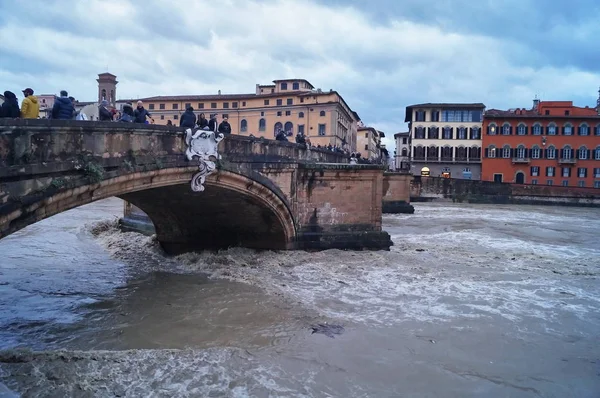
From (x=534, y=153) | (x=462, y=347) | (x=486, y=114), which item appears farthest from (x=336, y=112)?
(x=462, y=347)

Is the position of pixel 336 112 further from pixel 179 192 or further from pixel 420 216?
pixel 179 192

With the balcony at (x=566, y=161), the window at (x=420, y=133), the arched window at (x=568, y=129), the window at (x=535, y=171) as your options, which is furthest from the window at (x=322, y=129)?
the arched window at (x=568, y=129)

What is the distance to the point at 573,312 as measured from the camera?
902cm

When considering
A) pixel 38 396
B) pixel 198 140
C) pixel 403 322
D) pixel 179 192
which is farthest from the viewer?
pixel 179 192

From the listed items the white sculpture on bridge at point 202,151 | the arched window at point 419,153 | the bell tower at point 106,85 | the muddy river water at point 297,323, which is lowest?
the muddy river water at point 297,323

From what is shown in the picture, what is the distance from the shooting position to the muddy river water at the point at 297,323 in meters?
6.11

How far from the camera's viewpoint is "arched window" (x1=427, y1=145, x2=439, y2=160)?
48.7 metres

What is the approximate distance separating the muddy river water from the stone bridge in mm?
745

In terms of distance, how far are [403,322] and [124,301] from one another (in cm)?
521

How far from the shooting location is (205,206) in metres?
12.7

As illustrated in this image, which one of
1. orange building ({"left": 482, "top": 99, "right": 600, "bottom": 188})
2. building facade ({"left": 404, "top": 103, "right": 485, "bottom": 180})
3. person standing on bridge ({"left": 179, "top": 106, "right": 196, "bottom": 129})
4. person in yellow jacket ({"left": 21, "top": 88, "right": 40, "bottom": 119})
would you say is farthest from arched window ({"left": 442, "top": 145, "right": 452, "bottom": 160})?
person in yellow jacket ({"left": 21, "top": 88, "right": 40, "bottom": 119})

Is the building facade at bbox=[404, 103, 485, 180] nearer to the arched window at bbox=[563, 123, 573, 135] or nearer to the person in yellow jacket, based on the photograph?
the arched window at bbox=[563, 123, 573, 135]

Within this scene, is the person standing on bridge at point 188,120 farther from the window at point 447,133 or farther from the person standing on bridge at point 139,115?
the window at point 447,133

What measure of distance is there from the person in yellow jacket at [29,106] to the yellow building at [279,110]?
142 ft
